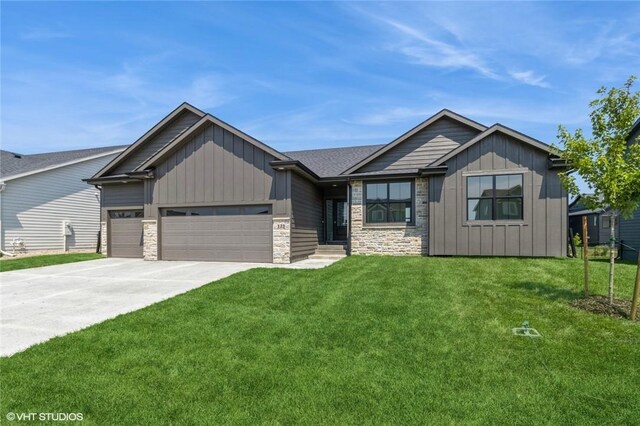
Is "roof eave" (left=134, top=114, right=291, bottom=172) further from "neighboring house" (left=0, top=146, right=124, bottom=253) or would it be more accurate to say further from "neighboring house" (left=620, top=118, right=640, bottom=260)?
"neighboring house" (left=620, top=118, right=640, bottom=260)

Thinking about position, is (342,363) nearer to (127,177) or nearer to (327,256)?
(327,256)

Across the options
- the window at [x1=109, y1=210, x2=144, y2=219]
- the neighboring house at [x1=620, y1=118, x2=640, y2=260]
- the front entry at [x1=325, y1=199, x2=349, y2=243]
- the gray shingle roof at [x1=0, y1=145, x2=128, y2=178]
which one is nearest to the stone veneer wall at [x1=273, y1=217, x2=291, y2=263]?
the front entry at [x1=325, y1=199, x2=349, y2=243]

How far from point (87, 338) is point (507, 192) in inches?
507

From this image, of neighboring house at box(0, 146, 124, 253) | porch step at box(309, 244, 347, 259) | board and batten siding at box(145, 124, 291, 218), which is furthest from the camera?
neighboring house at box(0, 146, 124, 253)

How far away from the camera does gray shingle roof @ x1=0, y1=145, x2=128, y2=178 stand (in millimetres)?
18875

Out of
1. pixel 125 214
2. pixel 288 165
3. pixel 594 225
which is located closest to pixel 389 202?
pixel 288 165

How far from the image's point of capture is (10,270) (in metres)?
11.9

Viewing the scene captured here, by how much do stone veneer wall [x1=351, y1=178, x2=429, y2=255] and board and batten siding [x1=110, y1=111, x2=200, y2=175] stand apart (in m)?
8.98

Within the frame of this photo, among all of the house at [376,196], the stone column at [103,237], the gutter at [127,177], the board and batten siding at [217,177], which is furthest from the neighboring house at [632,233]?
the stone column at [103,237]

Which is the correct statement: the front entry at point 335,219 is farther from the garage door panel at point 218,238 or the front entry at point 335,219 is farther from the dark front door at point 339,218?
the garage door panel at point 218,238

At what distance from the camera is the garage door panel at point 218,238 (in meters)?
13.0

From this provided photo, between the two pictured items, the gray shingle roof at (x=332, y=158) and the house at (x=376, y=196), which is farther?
the gray shingle roof at (x=332, y=158)

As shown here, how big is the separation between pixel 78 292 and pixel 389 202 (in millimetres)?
10689

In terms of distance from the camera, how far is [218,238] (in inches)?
534
